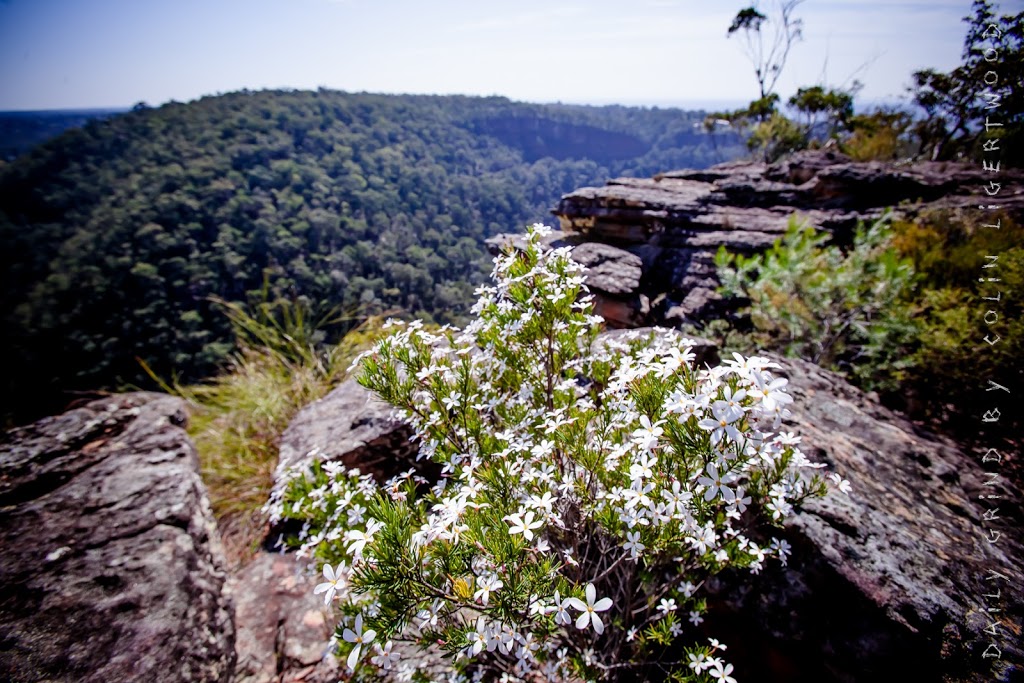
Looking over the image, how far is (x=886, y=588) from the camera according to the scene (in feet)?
7.34

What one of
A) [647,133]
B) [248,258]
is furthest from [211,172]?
[647,133]

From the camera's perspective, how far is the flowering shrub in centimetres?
144

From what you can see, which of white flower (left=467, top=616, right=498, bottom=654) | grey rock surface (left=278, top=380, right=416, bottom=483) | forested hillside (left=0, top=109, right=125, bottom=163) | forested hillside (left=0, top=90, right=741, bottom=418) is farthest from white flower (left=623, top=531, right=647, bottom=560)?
forested hillside (left=0, top=109, right=125, bottom=163)

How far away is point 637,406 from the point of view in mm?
1729

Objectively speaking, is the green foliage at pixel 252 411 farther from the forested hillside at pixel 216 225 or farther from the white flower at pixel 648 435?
the forested hillside at pixel 216 225

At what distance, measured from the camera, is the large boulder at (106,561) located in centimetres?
210

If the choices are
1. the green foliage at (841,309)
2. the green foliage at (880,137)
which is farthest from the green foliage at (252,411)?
the green foliage at (880,137)

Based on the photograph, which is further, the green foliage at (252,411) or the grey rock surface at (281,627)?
the green foliage at (252,411)


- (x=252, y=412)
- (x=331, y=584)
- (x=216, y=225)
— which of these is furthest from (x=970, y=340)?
(x=216, y=225)

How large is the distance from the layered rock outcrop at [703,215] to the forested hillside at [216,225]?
295 inches

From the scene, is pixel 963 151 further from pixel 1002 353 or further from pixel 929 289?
pixel 1002 353

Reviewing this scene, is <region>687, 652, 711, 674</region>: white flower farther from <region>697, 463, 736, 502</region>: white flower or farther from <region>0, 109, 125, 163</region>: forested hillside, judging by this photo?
<region>0, 109, 125, 163</region>: forested hillside

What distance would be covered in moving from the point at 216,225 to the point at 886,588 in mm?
68719

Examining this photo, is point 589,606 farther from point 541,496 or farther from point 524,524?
point 541,496
